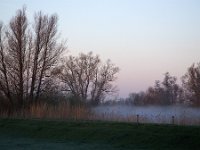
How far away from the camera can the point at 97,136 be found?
22.6 m

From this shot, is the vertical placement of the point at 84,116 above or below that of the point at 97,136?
above

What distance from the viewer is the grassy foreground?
64.4 feet

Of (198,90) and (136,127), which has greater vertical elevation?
(198,90)

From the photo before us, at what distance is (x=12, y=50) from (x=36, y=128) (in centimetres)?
1999

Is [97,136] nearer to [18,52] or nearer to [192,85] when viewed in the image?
[18,52]

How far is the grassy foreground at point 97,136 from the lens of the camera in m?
19.6

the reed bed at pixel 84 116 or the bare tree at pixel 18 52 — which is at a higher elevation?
the bare tree at pixel 18 52

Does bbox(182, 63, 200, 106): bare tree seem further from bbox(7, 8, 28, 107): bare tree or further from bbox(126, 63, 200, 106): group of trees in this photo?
bbox(7, 8, 28, 107): bare tree

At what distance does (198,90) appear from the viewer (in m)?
69.8

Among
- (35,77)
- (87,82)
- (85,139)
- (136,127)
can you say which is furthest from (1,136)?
(87,82)

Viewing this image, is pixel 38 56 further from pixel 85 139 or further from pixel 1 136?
pixel 85 139

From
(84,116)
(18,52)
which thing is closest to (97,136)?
(84,116)

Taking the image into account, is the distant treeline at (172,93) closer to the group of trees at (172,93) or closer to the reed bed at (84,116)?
the group of trees at (172,93)

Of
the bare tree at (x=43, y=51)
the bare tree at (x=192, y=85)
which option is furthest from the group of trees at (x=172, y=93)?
the bare tree at (x=43, y=51)
